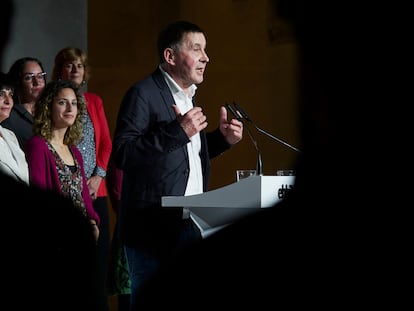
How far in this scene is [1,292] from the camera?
17.9 inches

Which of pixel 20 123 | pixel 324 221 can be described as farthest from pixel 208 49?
pixel 324 221

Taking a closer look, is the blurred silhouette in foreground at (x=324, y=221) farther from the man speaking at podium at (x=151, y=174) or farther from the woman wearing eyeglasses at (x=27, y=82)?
the woman wearing eyeglasses at (x=27, y=82)

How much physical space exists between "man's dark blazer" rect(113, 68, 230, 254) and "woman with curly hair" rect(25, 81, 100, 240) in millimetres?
226

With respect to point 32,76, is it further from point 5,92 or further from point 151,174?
point 151,174

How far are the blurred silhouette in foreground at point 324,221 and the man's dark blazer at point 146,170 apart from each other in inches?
99.7

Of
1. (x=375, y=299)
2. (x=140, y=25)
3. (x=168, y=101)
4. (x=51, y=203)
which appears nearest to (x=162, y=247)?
(x=168, y=101)

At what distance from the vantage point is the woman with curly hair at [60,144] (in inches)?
127

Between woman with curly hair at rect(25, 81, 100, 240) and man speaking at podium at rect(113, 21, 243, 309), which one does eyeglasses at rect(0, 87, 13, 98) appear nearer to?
woman with curly hair at rect(25, 81, 100, 240)

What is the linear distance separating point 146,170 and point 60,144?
641mm

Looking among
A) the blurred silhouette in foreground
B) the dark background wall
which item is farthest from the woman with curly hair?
the blurred silhouette in foreground

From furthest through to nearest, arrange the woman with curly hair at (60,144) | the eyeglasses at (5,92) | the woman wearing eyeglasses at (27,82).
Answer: the woman wearing eyeglasses at (27,82) → the eyeglasses at (5,92) → the woman with curly hair at (60,144)

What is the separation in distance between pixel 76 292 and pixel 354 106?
0.21m

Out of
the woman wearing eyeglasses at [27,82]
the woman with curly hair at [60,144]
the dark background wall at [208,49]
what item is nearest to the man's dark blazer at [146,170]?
the woman with curly hair at [60,144]

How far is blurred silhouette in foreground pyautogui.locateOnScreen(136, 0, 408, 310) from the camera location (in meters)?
0.33
